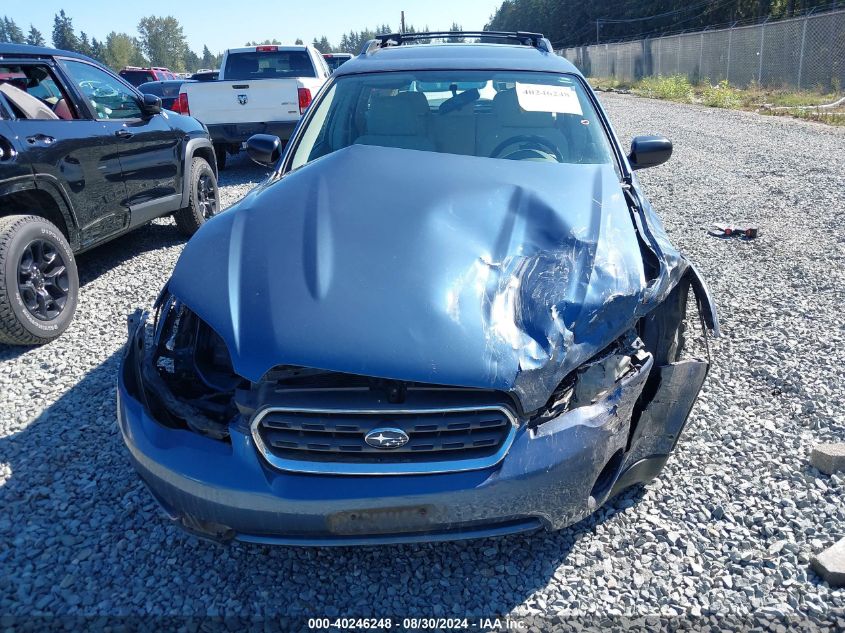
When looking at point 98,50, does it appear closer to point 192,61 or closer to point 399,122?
point 192,61

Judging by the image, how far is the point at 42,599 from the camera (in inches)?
91.9

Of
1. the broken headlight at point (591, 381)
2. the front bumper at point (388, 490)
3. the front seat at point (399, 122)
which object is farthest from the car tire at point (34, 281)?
the broken headlight at point (591, 381)

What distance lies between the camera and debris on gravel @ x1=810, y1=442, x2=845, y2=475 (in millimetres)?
2898

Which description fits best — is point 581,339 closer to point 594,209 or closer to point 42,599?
point 594,209

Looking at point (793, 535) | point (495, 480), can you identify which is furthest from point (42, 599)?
point (793, 535)

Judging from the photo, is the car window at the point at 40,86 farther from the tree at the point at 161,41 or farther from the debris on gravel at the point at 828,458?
the tree at the point at 161,41

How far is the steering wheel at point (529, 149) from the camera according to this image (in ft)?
11.6

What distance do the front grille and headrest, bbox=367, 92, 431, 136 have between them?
2148mm

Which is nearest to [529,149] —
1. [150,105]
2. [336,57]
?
[150,105]

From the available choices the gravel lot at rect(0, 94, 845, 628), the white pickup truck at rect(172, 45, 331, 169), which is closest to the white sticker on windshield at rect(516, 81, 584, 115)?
the gravel lot at rect(0, 94, 845, 628)

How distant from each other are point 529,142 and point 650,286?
4.84ft

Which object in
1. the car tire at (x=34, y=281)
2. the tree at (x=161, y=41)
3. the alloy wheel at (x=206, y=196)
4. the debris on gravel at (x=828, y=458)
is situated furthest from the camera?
the tree at (x=161, y=41)

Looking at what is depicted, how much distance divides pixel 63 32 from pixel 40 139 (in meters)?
124

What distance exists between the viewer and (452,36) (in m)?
4.89
